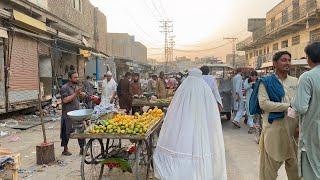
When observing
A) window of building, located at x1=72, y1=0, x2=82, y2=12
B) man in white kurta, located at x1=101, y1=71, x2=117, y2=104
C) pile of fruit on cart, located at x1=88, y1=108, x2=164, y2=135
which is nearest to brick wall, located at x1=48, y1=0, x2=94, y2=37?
window of building, located at x1=72, y1=0, x2=82, y2=12

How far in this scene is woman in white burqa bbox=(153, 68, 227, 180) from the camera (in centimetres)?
512

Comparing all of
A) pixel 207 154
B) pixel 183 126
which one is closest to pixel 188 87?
pixel 183 126

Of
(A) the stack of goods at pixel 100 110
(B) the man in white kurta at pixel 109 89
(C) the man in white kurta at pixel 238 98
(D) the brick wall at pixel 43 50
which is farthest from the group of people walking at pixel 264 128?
(D) the brick wall at pixel 43 50

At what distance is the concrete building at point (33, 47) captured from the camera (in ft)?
47.0

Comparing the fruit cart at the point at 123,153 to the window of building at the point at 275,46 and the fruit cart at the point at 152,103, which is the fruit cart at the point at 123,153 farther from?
the window of building at the point at 275,46

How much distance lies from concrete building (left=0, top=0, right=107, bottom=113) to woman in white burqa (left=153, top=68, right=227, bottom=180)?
4660 millimetres

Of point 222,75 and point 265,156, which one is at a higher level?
point 222,75

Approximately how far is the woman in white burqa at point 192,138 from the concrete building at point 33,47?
466cm

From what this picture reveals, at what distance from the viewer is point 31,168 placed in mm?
7406

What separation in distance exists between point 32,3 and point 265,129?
14917mm

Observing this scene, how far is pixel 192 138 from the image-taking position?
5.14 m

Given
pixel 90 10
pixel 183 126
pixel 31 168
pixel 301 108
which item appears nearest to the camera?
pixel 301 108

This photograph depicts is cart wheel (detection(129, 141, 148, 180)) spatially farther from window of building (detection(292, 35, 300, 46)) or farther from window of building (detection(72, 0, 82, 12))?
window of building (detection(292, 35, 300, 46))

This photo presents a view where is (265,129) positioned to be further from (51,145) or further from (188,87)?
(51,145)
